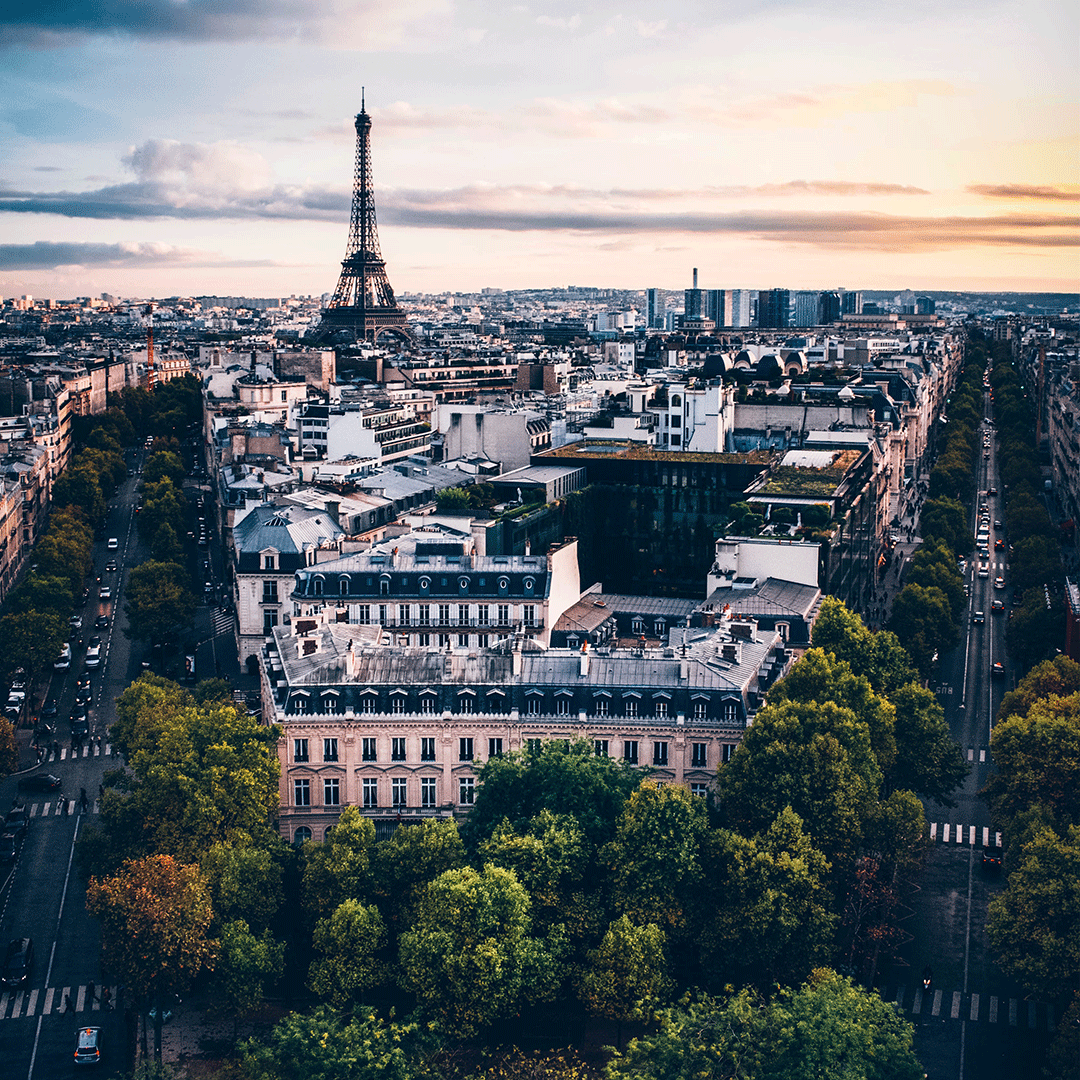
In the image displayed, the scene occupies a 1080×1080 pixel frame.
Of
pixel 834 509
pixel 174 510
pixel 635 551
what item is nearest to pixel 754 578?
pixel 834 509

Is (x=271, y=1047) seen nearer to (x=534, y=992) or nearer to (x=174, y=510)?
(x=534, y=992)

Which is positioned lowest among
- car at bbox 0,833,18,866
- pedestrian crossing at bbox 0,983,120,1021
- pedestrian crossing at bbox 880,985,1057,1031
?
pedestrian crossing at bbox 0,983,120,1021

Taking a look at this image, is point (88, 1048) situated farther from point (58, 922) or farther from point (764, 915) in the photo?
point (764, 915)

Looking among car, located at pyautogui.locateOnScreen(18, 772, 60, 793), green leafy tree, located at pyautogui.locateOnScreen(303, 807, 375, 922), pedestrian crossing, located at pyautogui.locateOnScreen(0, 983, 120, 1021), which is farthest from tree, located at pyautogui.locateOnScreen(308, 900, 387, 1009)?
car, located at pyautogui.locateOnScreen(18, 772, 60, 793)

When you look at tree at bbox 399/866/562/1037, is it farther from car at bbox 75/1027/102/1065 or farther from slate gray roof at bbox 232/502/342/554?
slate gray roof at bbox 232/502/342/554

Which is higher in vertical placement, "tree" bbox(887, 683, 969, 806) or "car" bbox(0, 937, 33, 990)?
"tree" bbox(887, 683, 969, 806)

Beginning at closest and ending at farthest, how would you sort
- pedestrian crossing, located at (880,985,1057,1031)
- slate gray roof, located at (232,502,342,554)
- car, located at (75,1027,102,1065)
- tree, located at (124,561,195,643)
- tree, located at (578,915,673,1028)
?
tree, located at (578,915,673,1028) < car, located at (75,1027,102,1065) < pedestrian crossing, located at (880,985,1057,1031) < slate gray roof, located at (232,502,342,554) < tree, located at (124,561,195,643)

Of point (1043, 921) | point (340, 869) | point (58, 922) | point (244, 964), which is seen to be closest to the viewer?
point (244, 964)

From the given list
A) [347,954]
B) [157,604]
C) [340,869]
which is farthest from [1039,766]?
[157,604]
